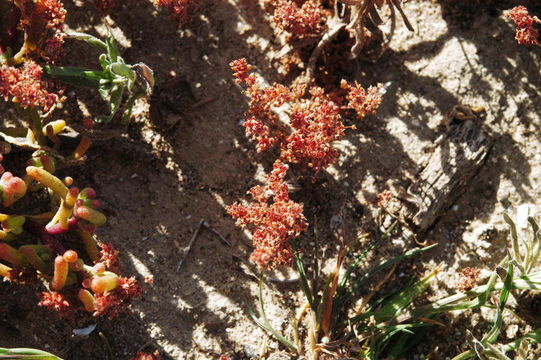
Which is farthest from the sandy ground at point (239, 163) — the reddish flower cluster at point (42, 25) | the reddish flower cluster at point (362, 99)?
the reddish flower cluster at point (42, 25)

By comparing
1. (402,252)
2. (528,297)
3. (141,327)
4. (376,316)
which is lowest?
(528,297)

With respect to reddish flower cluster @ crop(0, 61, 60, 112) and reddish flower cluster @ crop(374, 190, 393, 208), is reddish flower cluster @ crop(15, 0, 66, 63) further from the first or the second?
reddish flower cluster @ crop(374, 190, 393, 208)

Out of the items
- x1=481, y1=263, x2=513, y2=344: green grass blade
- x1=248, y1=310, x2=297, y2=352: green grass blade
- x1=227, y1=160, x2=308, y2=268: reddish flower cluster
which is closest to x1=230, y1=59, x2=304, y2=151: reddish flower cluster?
x1=227, y1=160, x2=308, y2=268: reddish flower cluster

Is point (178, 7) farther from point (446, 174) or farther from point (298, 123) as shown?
point (446, 174)

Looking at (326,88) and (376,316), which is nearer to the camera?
(376,316)

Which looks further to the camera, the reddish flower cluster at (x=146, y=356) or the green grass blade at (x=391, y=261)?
the green grass blade at (x=391, y=261)

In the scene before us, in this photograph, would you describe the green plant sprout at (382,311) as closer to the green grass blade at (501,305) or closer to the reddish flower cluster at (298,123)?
the green grass blade at (501,305)

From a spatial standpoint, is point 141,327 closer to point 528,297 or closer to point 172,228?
point 172,228

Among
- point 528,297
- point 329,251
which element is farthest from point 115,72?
point 528,297
